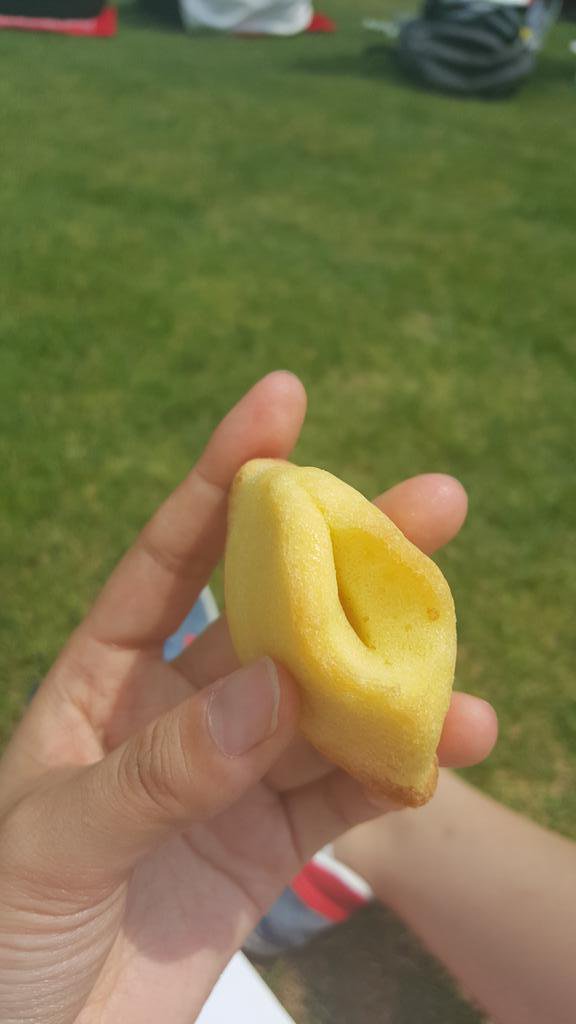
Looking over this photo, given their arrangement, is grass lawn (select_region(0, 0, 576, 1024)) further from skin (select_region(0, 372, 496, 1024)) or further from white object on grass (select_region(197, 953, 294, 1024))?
skin (select_region(0, 372, 496, 1024))

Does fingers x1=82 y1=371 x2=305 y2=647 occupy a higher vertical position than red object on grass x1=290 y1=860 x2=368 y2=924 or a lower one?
higher

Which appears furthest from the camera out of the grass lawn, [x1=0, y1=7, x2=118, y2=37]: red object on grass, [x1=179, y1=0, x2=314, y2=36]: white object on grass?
[x1=179, y1=0, x2=314, y2=36]: white object on grass

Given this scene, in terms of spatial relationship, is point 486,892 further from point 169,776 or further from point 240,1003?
point 169,776

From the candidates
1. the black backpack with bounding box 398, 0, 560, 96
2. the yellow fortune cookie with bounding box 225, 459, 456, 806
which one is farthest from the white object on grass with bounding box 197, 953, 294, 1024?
the black backpack with bounding box 398, 0, 560, 96

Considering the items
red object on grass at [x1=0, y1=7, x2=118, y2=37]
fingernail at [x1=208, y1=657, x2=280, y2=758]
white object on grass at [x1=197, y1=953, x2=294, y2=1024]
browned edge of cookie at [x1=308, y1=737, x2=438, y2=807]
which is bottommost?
white object on grass at [x1=197, y1=953, x2=294, y2=1024]

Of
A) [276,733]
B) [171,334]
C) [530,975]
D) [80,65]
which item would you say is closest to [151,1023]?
[276,733]

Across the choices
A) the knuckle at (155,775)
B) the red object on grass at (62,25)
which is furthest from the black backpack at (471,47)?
the knuckle at (155,775)

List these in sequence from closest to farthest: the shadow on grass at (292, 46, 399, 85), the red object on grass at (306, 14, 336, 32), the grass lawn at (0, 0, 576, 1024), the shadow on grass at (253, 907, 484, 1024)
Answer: the shadow on grass at (253, 907, 484, 1024) < the grass lawn at (0, 0, 576, 1024) < the shadow on grass at (292, 46, 399, 85) < the red object on grass at (306, 14, 336, 32)
